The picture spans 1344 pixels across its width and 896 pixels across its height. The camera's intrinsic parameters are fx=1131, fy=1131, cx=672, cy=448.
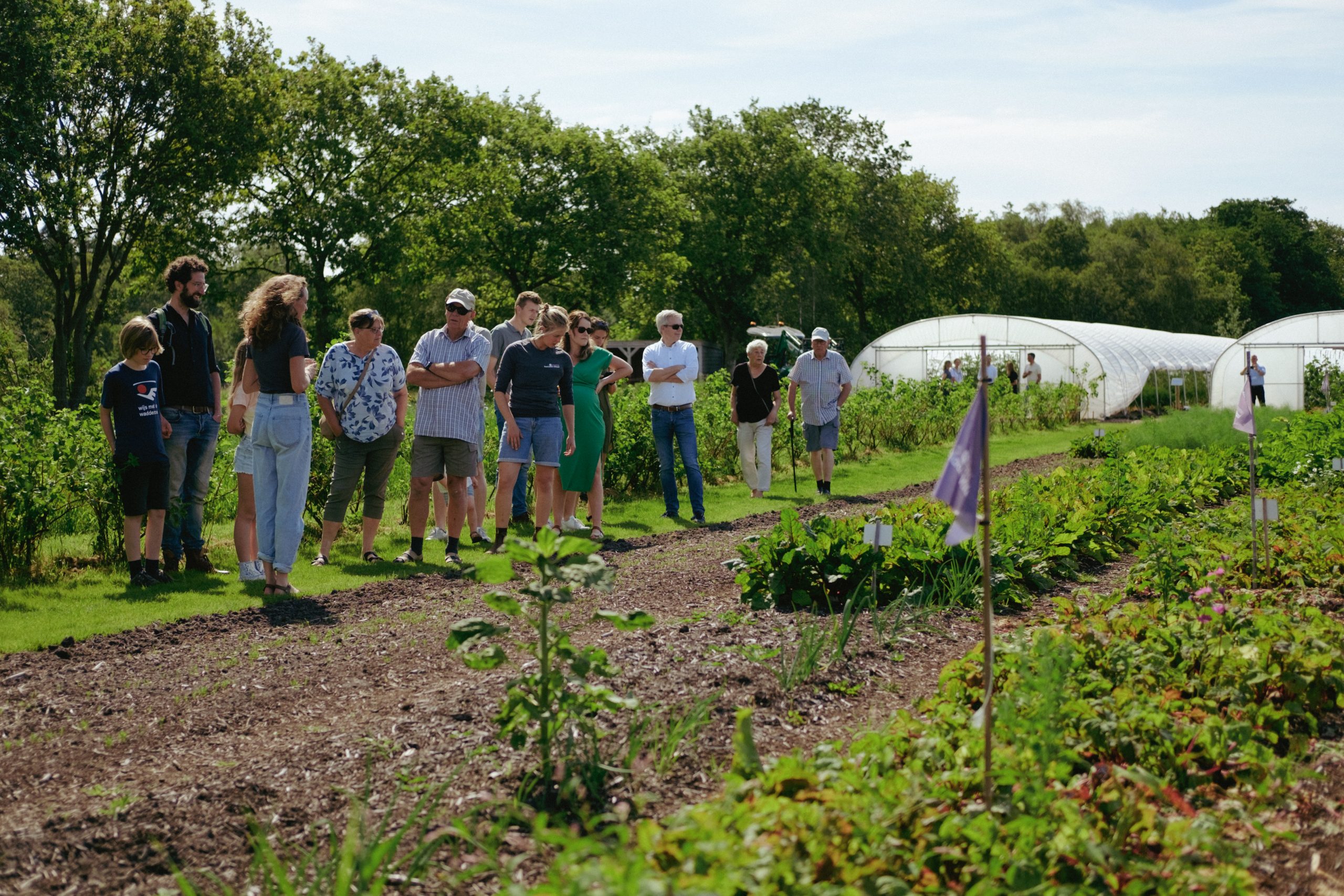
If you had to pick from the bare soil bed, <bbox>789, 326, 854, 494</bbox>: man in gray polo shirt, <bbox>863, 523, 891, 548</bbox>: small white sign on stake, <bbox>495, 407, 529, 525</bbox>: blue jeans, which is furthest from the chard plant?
<bbox>789, 326, 854, 494</bbox>: man in gray polo shirt

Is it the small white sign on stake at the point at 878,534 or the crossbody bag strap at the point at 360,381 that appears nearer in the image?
the small white sign on stake at the point at 878,534

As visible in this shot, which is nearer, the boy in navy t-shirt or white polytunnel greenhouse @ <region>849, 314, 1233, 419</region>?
the boy in navy t-shirt

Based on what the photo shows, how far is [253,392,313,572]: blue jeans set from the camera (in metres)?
6.69

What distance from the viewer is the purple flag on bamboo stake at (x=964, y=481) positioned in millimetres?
3057

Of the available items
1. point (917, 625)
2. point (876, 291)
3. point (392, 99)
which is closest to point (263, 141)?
point (392, 99)

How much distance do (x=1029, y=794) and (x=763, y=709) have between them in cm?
144

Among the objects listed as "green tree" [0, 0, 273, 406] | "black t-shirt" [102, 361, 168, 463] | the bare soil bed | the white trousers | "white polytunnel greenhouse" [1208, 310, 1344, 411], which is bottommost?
the bare soil bed

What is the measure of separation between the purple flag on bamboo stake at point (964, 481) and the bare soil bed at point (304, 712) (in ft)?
3.57

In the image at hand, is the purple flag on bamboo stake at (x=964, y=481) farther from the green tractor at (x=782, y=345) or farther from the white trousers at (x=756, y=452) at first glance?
the green tractor at (x=782, y=345)

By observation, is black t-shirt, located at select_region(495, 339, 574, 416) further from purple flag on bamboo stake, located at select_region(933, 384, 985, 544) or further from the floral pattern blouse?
purple flag on bamboo stake, located at select_region(933, 384, 985, 544)

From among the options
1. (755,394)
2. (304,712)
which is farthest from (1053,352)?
(304,712)

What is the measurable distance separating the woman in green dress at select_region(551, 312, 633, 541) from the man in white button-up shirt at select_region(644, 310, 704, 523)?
939mm

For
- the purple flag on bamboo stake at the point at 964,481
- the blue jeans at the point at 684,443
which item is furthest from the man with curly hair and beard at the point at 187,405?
the purple flag on bamboo stake at the point at 964,481

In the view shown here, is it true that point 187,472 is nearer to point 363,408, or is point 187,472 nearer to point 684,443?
point 363,408
